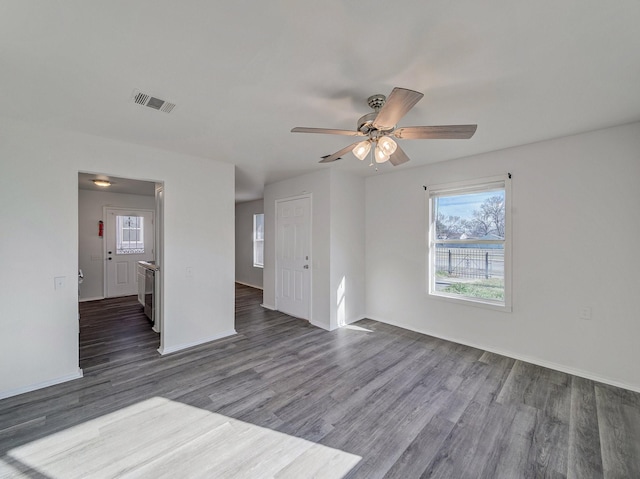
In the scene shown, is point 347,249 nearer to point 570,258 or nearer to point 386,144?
point 386,144

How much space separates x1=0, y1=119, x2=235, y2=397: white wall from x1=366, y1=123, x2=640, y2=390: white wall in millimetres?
3711

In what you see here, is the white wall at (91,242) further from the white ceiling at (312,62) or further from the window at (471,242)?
the window at (471,242)

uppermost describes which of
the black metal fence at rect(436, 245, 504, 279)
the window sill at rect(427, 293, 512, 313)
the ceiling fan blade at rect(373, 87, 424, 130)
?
the ceiling fan blade at rect(373, 87, 424, 130)

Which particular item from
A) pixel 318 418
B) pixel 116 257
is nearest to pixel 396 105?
pixel 318 418

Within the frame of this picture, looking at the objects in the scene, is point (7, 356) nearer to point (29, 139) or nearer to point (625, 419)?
point (29, 139)

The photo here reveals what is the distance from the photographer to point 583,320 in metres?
2.81

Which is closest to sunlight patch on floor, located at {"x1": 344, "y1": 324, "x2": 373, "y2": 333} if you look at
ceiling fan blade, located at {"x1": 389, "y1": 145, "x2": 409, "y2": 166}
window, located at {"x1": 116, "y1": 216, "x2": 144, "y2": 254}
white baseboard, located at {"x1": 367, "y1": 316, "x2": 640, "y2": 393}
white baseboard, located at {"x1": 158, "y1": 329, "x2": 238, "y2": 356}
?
white baseboard, located at {"x1": 367, "y1": 316, "x2": 640, "y2": 393}

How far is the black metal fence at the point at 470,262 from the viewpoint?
3.43 metres

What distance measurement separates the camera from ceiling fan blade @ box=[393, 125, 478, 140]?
70.6 inches

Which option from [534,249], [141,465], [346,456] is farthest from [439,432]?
[534,249]

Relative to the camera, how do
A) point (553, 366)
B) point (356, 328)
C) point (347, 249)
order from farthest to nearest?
point (347, 249), point (356, 328), point (553, 366)

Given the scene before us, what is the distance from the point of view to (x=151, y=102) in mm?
2148

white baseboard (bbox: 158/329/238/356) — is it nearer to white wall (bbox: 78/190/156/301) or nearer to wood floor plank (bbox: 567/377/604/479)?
wood floor plank (bbox: 567/377/604/479)

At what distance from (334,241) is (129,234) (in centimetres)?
545
